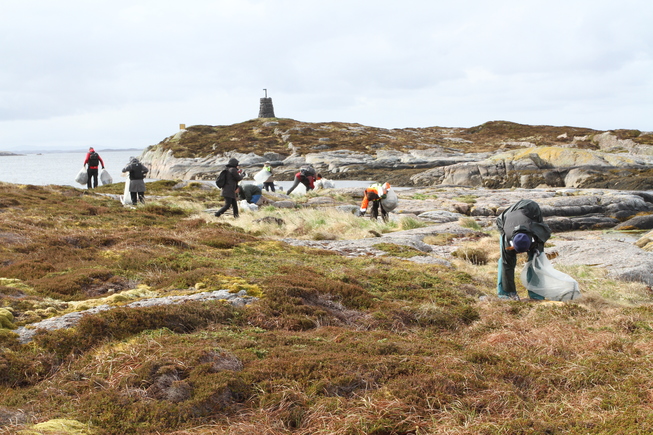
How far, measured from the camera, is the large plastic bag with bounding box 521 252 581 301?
780 cm

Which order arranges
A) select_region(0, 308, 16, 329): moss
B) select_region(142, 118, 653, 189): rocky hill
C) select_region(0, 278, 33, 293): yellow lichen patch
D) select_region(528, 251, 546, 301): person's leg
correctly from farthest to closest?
1. select_region(142, 118, 653, 189): rocky hill
2. select_region(528, 251, 546, 301): person's leg
3. select_region(0, 278, 33, 293): yellow lichen patch
4. select_region(0, 308, 16, 329): moss

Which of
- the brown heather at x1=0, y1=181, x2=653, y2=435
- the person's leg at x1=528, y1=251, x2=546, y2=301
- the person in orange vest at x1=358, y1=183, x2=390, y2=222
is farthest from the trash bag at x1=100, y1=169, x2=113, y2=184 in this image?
the person's leg at x1=528, y1=251, x2=546, y2=301

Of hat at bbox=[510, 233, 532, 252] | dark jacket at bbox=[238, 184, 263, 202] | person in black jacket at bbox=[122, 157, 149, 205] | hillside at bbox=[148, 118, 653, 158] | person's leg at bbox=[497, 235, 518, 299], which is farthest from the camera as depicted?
hillside at bbox=[148, 118, 653, 158]

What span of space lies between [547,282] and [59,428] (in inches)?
268

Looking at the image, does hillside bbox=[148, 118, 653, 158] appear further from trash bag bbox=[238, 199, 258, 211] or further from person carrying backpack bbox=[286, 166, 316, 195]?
trash bag bbox=[238, 199, 258, 211]

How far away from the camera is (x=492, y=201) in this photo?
90.6 feet

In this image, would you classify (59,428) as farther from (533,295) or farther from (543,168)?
(543,168)

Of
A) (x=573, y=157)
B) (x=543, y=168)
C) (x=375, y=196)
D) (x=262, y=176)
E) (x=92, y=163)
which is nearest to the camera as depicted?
(x=375, y=196)

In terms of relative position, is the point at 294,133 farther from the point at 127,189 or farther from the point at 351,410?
the point at 351,410

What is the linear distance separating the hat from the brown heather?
832 millimetres

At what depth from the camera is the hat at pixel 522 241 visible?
25.2 feet

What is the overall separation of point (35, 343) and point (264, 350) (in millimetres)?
1922

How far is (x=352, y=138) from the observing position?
84.0 m

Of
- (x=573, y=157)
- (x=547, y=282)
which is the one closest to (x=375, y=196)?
(x=547, y=282)
